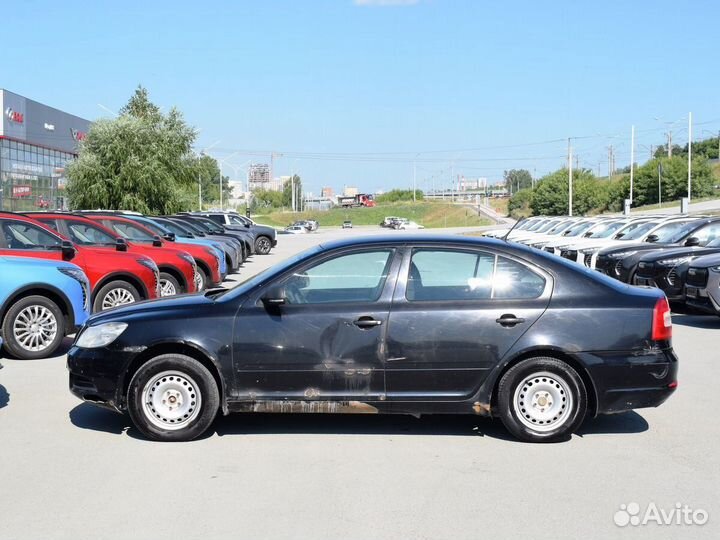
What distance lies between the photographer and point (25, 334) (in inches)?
413

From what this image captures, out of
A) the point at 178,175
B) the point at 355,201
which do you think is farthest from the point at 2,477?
the point at 355,201

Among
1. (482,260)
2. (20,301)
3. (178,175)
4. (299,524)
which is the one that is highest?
(178,175)

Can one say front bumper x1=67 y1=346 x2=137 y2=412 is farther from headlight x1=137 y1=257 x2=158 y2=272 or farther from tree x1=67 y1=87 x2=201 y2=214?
tree x1=67 y1=87 x2=201 y2=214

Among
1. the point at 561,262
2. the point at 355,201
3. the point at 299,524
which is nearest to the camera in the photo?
the point at 299,524

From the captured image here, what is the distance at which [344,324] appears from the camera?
668 cm

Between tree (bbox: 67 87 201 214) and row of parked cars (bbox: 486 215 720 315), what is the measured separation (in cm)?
2508

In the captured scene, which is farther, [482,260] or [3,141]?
[3,141]

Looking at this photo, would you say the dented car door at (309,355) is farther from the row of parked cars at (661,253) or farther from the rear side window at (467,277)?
the row of parked cars at (661,253)

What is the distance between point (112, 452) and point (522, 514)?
3080 mm

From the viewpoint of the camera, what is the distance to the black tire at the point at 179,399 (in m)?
6.70

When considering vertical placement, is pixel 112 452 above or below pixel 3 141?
below

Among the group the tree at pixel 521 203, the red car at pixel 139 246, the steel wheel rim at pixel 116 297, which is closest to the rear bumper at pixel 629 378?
the steel wheel rim at pixel 116 297

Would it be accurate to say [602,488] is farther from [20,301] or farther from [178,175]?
[178,175]

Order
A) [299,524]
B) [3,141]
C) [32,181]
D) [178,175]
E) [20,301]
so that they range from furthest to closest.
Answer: [32,181] < [3,141] < [178,175] < [20,301] < [299,524]
